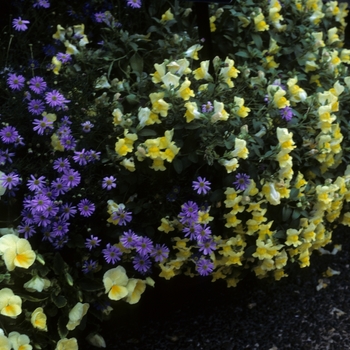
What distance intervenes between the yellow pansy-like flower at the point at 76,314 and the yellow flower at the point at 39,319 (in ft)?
0.32

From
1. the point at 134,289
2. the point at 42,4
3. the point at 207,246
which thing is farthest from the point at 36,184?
the point at 42,4

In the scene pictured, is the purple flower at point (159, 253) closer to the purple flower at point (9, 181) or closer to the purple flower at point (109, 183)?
the purple flower at point (109, 183)

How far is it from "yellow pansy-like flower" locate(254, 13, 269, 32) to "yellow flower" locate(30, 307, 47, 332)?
1.64m

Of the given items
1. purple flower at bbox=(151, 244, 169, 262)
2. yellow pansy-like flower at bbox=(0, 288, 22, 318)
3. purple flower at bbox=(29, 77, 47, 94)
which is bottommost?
purple flower at bbox=(151, 244, 169, 262)

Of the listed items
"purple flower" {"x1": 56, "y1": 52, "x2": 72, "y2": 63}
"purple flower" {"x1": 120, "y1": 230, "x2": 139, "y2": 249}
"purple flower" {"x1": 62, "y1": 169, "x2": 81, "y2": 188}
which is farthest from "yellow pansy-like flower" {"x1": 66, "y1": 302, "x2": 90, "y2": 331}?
"purple flower" {"x1": 56, "y1": 52, "x2": 72, "y2": 63}

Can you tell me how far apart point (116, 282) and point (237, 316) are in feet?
2.36

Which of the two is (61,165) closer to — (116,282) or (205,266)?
(116,282)

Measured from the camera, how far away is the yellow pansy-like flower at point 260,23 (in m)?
2.94

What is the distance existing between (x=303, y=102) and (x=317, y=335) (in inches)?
38.9

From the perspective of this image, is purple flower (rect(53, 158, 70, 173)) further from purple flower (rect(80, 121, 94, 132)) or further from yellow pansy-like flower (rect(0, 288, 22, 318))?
yellow pansy-like flower (rect(0, 288, 22, 318))

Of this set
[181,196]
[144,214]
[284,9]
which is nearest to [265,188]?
[181,196]

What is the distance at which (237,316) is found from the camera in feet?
9.09

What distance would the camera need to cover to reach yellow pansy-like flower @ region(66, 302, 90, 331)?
220 centimetres

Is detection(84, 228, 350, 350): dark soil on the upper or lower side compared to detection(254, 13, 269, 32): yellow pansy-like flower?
lower
